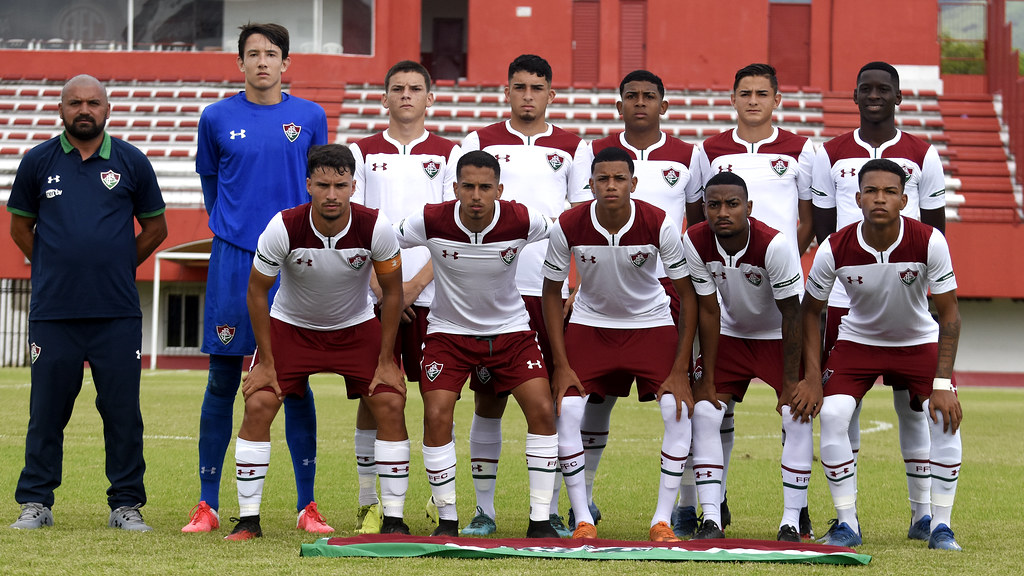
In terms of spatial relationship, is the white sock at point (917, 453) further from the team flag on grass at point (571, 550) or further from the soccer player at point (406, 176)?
the soccer player at point (406, 176)

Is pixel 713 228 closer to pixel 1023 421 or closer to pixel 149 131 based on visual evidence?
pixel 1023 421

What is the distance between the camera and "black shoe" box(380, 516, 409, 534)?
18.4 feet

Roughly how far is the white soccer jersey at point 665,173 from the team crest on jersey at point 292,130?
1.63 meters

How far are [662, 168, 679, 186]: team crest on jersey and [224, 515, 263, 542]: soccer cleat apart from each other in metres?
2.87

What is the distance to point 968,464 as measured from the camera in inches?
371

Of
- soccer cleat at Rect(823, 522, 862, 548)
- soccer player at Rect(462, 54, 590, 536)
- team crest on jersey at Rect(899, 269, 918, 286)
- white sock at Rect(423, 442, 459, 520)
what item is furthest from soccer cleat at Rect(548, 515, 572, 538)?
team crest on jersey at Rect(899, 269, 918, 286)

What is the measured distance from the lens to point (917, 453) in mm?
6094

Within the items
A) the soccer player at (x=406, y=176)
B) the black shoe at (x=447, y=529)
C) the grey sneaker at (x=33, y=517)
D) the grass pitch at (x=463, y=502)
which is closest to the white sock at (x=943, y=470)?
the grass pitch at (x=463, y=502)

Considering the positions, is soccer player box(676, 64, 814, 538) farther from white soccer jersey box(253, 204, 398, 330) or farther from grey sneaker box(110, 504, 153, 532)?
grey sneaker box(110, 504, 153, 532)

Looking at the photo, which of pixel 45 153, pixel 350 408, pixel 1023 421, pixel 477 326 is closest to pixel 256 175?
pixel 45 153

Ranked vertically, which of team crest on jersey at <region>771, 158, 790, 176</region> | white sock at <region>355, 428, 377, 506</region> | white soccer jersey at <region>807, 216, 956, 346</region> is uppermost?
team crest on jersey at <region>771, 158, 790, 176</region>

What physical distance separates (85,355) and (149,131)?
75.5 feet

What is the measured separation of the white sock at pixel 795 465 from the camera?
5.68 meters

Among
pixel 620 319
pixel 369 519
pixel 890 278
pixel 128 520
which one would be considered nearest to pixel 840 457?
pixel 890 278
